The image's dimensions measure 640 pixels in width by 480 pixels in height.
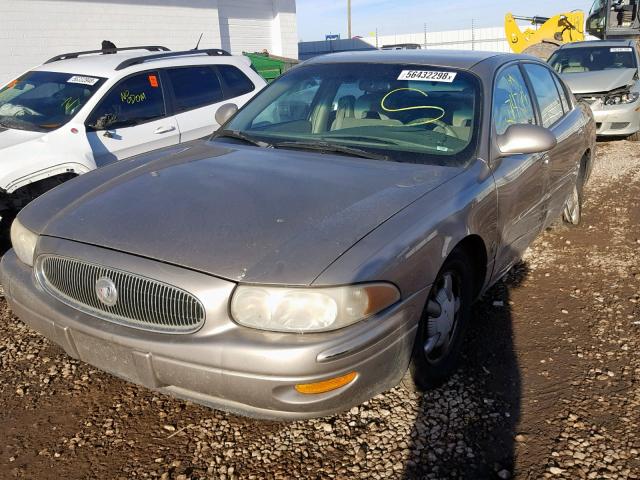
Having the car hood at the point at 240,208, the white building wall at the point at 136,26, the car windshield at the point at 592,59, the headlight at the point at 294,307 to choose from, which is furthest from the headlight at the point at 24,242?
the white building wall at the point at 136,26

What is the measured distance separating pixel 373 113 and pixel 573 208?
2.84 metres

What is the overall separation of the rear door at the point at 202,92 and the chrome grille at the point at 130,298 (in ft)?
12.5

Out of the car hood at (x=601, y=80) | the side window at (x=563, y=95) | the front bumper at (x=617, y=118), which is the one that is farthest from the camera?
the car hood at (x=601, y=80)

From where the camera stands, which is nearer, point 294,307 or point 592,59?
point 294,307

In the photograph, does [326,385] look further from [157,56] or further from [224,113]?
[157,56]

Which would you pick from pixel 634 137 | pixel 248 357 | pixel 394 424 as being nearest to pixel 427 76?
pixel 394 424

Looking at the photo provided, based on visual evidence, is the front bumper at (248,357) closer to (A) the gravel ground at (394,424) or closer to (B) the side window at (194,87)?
(A) the gravel ground at (394,424)

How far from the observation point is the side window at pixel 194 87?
625cm

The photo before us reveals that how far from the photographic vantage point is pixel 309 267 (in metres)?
2.19

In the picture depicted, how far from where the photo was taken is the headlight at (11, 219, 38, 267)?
2770 millimetres

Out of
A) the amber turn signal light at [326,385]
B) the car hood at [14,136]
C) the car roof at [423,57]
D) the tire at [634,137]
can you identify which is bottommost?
the tire at [634,137]

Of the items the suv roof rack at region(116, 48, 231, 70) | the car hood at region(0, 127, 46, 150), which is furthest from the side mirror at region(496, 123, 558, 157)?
the suv roof rack at region(116, 48, 231, 70)

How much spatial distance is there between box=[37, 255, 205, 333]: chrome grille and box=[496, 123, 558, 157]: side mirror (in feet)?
6.49

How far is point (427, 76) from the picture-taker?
354 centimetres
